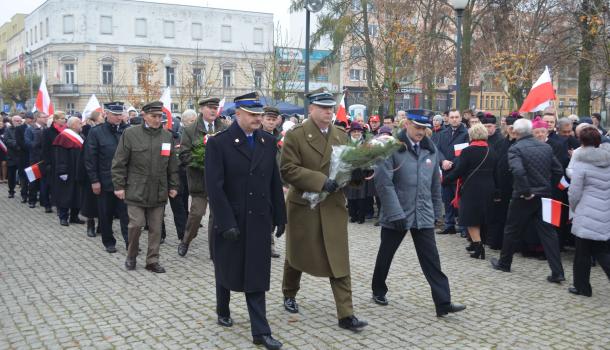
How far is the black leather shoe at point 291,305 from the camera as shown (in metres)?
6.32

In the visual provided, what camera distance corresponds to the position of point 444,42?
3259 centimetres

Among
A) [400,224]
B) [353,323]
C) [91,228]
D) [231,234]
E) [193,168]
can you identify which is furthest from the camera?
[91,228]

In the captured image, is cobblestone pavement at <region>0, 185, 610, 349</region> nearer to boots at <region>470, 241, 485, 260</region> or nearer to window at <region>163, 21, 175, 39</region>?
boots at <region>470, 241, 485, 260</region>

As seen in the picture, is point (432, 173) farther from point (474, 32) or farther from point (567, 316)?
point (474, 32)

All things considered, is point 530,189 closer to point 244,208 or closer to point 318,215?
point 318,215

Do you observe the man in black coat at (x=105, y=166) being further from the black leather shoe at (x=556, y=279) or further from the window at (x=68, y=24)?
the window at (x=68, y=24)

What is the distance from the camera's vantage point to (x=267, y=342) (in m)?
5.26

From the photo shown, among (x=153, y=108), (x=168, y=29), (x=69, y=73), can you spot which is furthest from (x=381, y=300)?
(x=168, y=29)

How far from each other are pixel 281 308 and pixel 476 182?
158 inches

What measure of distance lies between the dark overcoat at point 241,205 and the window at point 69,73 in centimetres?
6399

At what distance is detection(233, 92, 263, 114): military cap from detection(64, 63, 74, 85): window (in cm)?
6380

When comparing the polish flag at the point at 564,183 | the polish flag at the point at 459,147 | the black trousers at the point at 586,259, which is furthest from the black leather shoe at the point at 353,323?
the polish flag at the point at 459,147

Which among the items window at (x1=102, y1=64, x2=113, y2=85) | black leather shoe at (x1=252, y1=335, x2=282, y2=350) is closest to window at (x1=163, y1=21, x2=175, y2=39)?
window at (x1=102, y1=64, x2=113, y2=85)

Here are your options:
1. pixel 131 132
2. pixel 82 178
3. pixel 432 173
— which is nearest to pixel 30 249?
pixel 82 178
